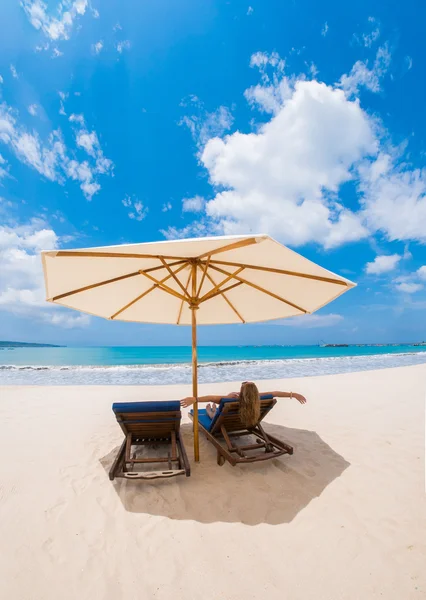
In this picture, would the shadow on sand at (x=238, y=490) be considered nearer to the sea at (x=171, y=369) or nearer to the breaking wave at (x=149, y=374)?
the breaking wave at (x=149, y=374)

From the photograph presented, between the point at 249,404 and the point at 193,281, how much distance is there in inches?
74.1

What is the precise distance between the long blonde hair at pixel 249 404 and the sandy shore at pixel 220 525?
2.13 ft

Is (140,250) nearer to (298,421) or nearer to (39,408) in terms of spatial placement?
(298,421)

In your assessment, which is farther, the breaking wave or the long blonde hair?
the breaking wave

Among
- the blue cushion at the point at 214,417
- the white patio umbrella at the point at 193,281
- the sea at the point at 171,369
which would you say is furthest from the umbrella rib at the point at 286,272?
the sea at the point at 171,369

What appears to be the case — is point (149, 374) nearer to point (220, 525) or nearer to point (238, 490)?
point (238, 490)

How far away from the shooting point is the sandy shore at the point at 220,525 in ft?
7.01

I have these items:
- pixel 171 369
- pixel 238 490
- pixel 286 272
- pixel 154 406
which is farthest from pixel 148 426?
pixel 171 369

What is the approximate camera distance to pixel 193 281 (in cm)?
387

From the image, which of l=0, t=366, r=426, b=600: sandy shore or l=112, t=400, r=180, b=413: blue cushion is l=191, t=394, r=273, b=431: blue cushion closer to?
l=0, t=366, r=426, b=600: sandy shore

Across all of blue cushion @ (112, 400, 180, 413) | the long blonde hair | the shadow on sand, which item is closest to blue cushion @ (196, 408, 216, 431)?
the shadow on sand

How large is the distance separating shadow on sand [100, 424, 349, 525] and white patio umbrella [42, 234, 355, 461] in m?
0.59

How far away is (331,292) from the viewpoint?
438cm

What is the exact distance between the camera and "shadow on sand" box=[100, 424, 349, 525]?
2.92 meters
